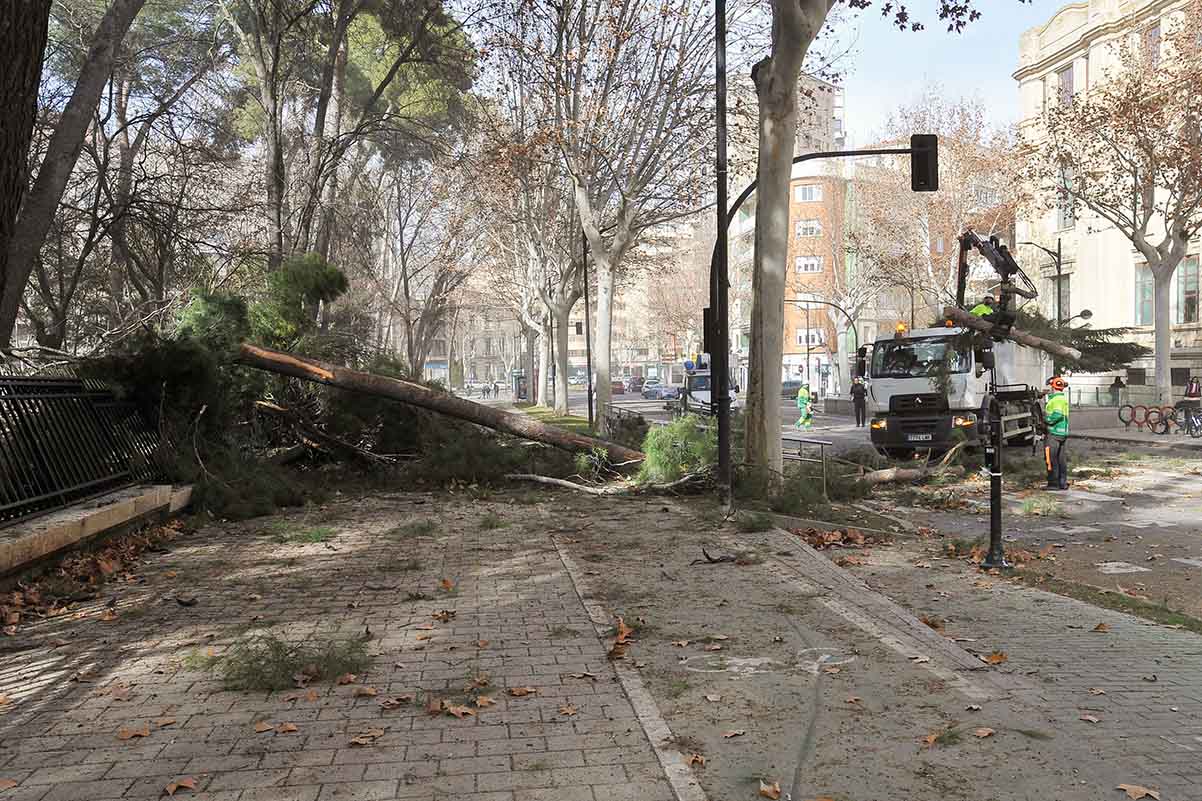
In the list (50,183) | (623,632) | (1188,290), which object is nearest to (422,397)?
(50,183)

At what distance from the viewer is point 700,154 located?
24969 mm

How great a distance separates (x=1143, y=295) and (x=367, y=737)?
1849 inches

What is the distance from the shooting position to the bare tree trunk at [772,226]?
11992 mm

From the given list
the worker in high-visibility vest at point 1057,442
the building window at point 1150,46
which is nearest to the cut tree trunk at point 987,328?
the worker in high-visibility vest at point 1057,442

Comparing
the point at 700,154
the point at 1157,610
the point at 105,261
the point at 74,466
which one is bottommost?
the point at 1157,610

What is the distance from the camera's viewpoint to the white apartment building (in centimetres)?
3972

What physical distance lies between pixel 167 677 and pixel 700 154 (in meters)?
22.2

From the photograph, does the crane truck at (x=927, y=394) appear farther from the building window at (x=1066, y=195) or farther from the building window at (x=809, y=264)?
the building window at (x=809, y=264)

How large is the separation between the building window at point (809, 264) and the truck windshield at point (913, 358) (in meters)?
43.7

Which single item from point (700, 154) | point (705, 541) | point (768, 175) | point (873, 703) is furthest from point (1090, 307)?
point (873, 703)

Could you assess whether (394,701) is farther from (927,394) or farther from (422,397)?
(927,394)

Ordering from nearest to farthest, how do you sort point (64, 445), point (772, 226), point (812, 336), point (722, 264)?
point (64, 445) < point (722, 264) < point (772, 226) < point (812, 336)

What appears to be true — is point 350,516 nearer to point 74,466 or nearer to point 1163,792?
point 74,466

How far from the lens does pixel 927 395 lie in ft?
58.6
